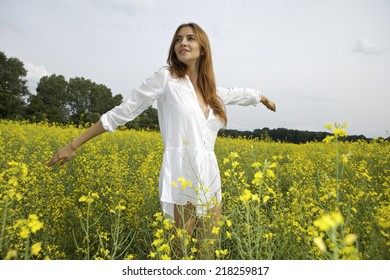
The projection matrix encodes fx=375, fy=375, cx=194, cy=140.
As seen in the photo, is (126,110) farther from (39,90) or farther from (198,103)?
(39,90)

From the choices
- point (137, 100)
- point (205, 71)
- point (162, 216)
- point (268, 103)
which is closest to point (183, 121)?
point (137, 100)

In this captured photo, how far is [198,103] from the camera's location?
230 cm

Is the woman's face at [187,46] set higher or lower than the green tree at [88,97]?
lower

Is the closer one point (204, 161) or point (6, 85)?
point (204, 161)

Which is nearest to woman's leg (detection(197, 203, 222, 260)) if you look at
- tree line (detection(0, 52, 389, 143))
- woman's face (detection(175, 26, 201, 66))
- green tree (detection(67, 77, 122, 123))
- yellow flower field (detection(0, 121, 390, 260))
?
yellow flower field (detection(0, 121, 390, 260))

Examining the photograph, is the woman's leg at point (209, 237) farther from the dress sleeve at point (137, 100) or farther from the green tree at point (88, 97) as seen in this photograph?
the green tree at point (88, 97)

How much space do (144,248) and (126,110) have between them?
1.27 metres

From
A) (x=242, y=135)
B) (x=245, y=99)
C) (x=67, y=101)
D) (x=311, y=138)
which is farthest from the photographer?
→ (x=67, y=101)

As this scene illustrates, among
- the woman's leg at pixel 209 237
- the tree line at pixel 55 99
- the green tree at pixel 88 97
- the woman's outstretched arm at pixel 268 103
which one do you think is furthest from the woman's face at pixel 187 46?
the green tree at pixel 88 97

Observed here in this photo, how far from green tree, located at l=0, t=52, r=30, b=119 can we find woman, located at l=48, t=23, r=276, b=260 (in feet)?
48.0

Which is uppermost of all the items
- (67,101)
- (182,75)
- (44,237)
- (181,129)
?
(67,101)

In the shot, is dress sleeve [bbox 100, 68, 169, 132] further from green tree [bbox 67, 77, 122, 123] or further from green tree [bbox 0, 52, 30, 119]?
green tree [bbox 67, 77, 122, 123]

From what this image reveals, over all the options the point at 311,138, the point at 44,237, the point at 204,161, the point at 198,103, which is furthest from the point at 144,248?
the point at 311,138

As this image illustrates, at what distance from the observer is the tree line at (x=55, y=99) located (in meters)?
15.9
